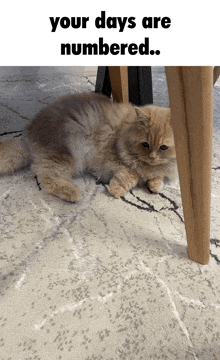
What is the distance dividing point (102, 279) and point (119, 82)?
2.87ft

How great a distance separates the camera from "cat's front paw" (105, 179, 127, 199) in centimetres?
102

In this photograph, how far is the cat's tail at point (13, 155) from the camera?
3.41 feet

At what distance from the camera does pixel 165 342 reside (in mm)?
600

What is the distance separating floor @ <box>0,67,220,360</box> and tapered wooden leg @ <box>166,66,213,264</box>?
127mm

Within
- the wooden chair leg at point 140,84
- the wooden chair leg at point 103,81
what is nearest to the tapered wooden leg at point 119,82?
the wooden chair leg at point 140,84

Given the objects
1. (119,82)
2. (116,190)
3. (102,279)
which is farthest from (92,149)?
(102,279)

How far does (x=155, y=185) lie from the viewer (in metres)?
1.05

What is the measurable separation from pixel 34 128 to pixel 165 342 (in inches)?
34.5

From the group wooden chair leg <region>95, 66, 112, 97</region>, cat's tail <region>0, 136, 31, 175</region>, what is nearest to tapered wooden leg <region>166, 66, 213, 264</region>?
cat's tail <region>0, 136, 31, 175</region>

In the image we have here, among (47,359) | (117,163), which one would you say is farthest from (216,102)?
(47,359)

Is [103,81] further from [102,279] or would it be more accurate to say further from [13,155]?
[102,279]
